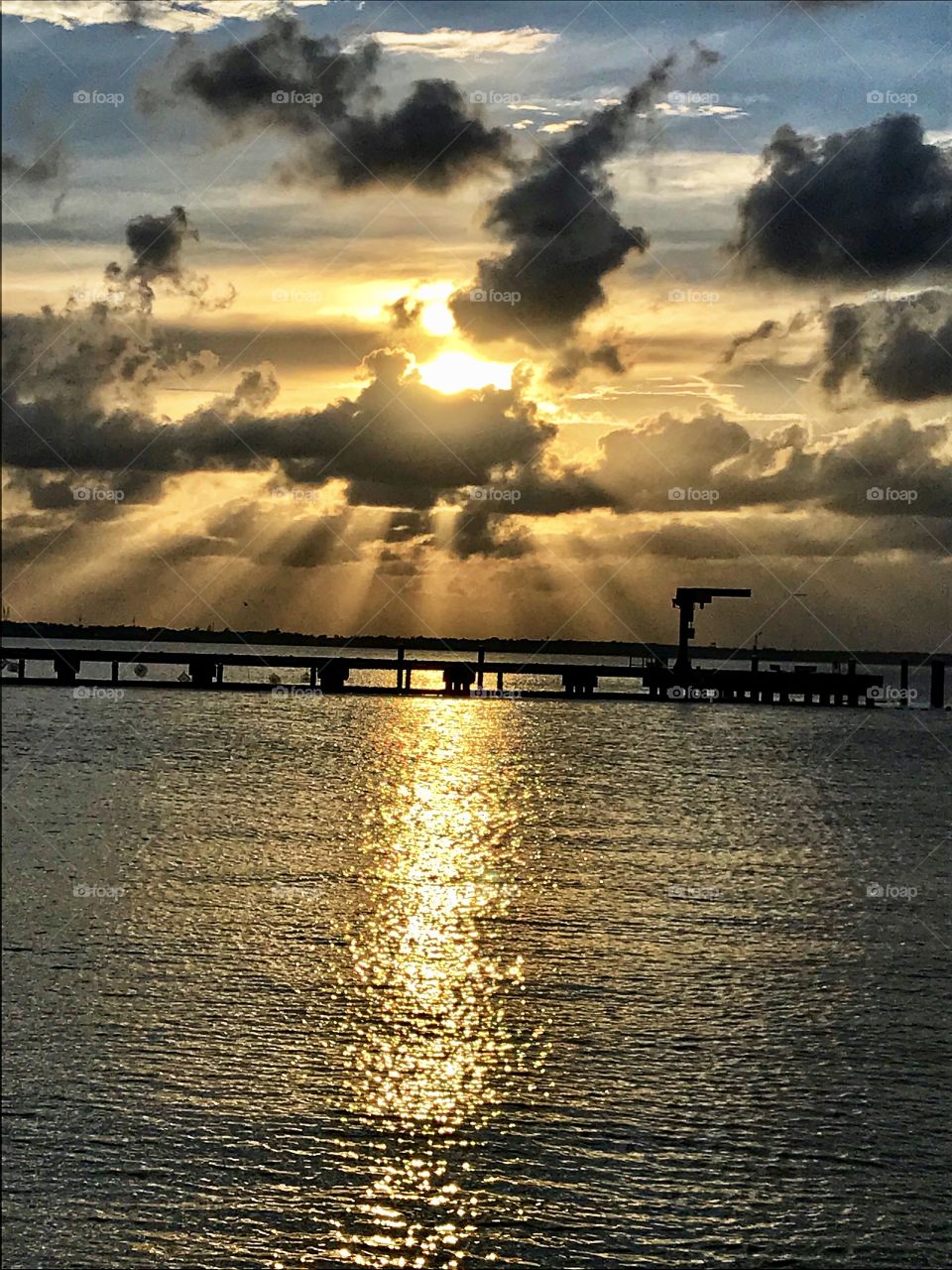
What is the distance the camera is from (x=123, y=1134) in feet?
56.3

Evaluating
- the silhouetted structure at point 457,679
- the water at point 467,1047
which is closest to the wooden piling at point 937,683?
the silhouetted structure at point 457,679

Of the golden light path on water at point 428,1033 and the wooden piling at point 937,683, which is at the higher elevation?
the wooden piling at point 937,683

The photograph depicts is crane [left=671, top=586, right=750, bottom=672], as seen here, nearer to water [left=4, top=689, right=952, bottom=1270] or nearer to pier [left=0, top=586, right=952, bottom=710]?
pier [left=0, top=586, right=952, bottom=710]

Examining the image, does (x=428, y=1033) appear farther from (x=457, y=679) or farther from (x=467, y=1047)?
(x=457, y=679)

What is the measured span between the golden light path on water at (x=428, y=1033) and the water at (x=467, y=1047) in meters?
0.06

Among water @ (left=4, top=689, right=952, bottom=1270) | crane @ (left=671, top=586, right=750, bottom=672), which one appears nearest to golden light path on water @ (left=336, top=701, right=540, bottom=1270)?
water @ (left=4, top=689, right=952, bottom=1270)

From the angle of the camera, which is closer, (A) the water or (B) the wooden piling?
(A) the water

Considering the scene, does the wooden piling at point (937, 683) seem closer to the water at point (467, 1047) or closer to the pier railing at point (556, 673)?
the pier railing at point (556, 673)

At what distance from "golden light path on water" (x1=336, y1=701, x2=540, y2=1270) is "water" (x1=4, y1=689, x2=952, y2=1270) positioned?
0.06 metres

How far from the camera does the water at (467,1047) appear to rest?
15.2m

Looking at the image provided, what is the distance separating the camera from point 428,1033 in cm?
2188

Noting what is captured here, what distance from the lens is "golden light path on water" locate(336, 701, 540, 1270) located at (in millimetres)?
15195

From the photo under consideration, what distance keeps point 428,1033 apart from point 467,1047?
864mm

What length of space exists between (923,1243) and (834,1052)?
22.7 feet
